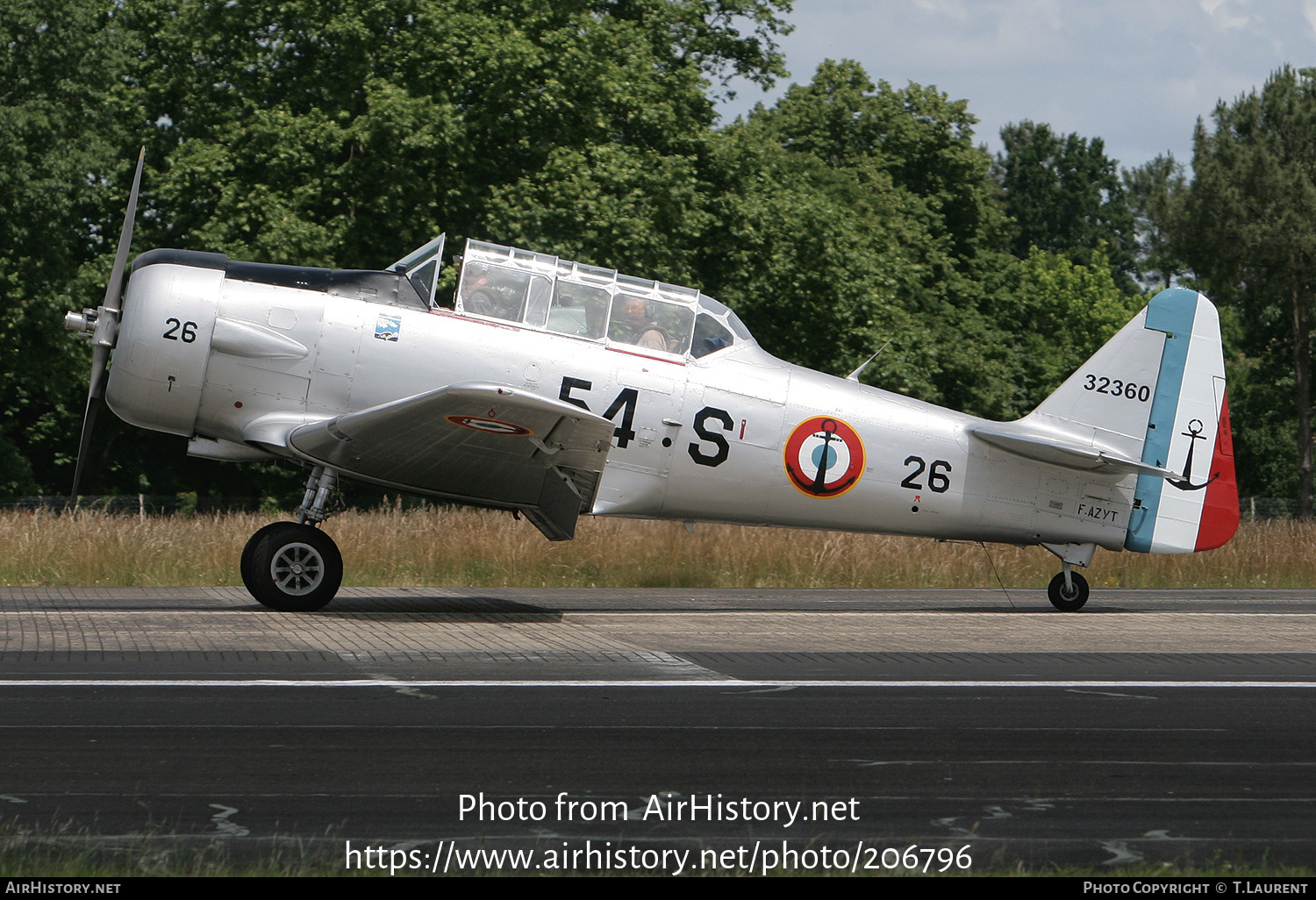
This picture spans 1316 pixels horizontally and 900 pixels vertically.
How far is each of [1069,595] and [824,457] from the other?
2878mm

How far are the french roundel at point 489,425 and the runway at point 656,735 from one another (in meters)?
1.53

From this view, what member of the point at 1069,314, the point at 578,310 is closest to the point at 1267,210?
the point at 1069,314

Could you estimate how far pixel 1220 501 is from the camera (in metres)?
13.0

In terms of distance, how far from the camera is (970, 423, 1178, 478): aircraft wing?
39.9ft

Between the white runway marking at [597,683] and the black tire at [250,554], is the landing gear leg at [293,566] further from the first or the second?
the white runway marking at [597,683]

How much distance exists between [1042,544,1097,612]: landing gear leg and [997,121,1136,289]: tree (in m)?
99.0

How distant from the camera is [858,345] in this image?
36.0 metres

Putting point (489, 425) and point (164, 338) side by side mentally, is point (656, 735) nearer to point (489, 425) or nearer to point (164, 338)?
point (489, 425)

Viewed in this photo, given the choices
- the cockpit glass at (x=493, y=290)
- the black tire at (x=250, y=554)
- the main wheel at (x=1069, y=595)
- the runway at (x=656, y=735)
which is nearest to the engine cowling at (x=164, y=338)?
the black tire at (x=250, y=554)

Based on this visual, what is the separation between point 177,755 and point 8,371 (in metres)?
30.2

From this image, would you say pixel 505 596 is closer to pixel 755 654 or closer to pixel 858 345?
pixel 755 654

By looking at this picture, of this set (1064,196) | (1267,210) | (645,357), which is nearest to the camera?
(645,357)

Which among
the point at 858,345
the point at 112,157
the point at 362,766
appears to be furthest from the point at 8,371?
the point at 362,766

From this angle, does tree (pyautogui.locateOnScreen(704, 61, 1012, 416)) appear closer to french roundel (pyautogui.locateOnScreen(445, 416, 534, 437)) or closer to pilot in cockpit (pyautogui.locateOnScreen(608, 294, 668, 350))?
pilot in cockpit (pyautogui.locateOnScreen(608, 294, 668, 350))
